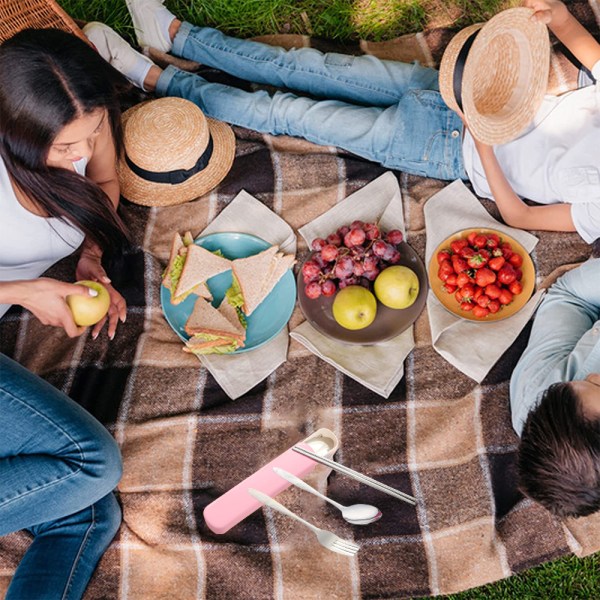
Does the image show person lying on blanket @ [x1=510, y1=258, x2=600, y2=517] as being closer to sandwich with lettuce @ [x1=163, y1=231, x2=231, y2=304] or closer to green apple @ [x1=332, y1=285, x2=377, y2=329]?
green apple @ [x1=332, y1=285, x2=377, y2=329]

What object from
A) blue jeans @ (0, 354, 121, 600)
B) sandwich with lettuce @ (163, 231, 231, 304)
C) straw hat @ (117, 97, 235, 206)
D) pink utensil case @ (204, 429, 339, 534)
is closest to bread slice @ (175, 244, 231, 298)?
sandwich with lettuce @ (163, 231, 231, 304)

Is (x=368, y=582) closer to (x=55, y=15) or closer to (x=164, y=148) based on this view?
(x=164, y=148)

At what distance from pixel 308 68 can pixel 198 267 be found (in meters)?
1.14

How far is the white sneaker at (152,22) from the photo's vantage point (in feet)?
10.3

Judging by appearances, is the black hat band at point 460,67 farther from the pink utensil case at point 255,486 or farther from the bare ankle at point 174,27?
the bare ankle at point 174,27

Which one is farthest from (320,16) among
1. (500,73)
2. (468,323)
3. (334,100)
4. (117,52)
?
(468,323)

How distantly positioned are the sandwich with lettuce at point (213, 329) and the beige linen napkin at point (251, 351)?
67mm

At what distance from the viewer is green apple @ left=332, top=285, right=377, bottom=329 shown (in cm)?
248

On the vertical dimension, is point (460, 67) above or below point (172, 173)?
above

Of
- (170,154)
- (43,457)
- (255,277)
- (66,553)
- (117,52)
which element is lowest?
(66,553)

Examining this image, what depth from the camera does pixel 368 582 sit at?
2361 mm

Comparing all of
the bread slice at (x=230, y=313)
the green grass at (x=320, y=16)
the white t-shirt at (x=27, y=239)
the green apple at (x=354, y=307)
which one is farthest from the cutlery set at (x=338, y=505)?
the green grass at (x=320, y=16)

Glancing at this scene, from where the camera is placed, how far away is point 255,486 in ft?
7.53

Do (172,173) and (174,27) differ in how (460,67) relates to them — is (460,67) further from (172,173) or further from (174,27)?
(174,27)
